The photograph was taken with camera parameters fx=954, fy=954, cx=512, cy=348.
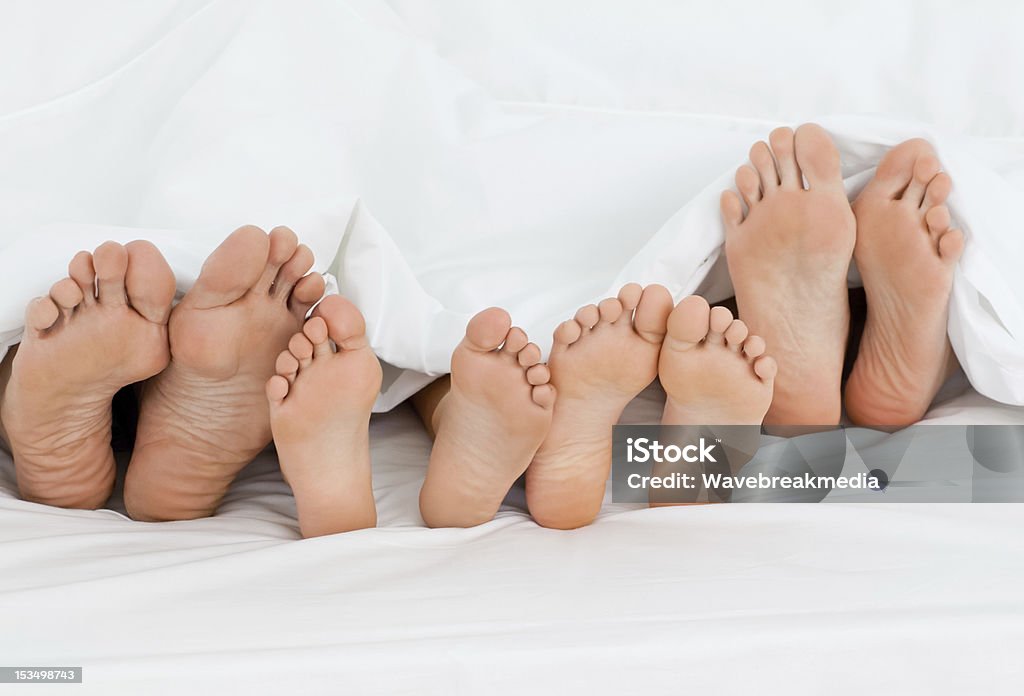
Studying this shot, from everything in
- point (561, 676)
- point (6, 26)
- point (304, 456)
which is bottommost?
point (561, 676)

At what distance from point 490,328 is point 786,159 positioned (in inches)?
13.4

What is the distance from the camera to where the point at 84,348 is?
731 millimetres

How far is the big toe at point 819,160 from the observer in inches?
34.1

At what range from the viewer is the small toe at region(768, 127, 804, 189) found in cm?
88

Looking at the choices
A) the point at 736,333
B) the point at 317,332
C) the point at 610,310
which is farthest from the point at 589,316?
the point at 317,332

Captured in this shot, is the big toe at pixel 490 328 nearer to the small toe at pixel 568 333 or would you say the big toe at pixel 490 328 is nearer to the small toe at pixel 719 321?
the small toe at pixel 568 333

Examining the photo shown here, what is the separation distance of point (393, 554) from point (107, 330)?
0.28m

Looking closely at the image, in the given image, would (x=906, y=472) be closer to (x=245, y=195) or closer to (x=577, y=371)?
(x=577, y=371)

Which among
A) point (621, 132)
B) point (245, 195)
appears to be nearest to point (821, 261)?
point (621, 132)

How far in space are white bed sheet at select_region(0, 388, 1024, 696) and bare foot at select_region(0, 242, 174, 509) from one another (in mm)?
72

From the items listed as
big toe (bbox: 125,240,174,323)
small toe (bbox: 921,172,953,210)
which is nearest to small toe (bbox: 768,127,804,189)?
small toe (bbox: 921,172,953,210)

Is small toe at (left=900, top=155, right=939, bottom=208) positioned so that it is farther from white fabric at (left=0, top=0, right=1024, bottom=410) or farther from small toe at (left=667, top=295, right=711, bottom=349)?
small toe at (left=667, top=295, right=711, bottom=349)

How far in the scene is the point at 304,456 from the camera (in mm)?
772

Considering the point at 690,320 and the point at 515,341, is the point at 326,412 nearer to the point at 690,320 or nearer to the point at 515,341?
the point at 515,341
